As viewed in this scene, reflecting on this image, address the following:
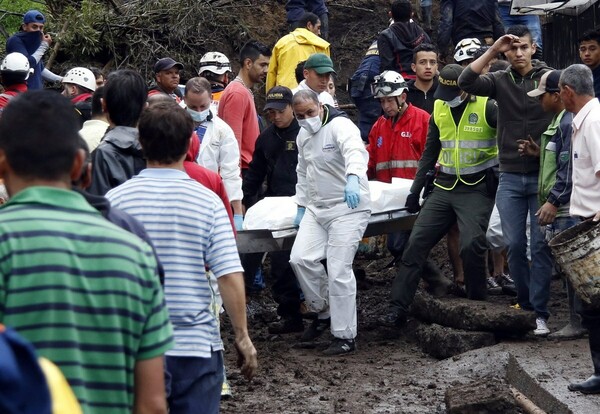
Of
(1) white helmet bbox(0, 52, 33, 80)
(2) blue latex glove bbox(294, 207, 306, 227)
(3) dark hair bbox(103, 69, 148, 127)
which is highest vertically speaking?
(3) dark hair bbox(103, 69, 148, 127)

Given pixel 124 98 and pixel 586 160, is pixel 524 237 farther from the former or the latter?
pixel 124 98

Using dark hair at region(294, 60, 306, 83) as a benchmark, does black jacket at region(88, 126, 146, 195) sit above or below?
above

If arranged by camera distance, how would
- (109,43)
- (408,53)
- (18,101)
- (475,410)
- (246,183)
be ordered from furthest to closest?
(109,43)
(408,53)
(246,183)
(475,410)
(18,101)

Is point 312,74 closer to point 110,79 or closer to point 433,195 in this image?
point 433,195

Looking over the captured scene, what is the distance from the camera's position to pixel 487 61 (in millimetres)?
8977

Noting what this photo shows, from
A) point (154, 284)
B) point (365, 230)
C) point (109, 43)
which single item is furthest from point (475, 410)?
point (109, 43)

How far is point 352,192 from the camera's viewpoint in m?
8.82

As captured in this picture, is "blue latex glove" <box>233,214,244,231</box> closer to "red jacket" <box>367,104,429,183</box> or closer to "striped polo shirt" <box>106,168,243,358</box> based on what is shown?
"red jacket" <box>367,104,429,183</box>

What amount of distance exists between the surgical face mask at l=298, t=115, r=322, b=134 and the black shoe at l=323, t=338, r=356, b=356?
1.79 metres

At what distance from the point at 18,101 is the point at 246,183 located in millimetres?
7642

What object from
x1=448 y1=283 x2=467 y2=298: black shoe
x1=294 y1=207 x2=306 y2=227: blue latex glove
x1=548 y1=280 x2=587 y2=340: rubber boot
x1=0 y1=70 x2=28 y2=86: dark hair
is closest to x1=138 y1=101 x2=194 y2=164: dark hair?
x1=548 y1=280 x2=587 y2=340: rubber boot

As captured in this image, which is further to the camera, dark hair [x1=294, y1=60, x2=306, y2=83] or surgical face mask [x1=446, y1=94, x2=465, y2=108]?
dark hair [x1=294, y1=60, x2=306, y2=83]

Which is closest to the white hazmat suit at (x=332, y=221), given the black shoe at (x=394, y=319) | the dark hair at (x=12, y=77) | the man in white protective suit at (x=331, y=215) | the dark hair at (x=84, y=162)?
the man in white protective suit at (x=331, y=215)

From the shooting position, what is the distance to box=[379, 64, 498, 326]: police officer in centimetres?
973
